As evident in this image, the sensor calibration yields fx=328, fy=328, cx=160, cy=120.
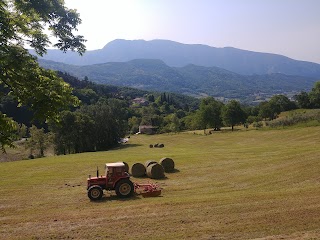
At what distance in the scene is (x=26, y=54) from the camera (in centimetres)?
1055

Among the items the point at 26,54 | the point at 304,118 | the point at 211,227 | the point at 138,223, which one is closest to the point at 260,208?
the point at 211,227

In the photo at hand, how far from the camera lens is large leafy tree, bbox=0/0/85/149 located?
995 cm

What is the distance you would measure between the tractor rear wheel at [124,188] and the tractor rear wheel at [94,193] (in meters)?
1.07

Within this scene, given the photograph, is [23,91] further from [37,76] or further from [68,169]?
[68,169]

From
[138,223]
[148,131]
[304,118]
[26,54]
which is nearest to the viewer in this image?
[26,54]

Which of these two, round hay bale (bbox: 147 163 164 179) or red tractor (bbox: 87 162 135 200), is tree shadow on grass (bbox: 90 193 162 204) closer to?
red tractor (bbox: 87 162 135 200)

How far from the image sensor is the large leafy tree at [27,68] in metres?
9.95

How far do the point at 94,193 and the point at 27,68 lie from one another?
11.3 meters

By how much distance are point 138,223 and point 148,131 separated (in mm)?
111679

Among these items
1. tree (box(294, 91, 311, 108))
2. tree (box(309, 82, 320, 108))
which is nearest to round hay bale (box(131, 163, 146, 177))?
tree (box(309, 82, 320, 108))

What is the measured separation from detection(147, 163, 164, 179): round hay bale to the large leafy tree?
15.8 metres

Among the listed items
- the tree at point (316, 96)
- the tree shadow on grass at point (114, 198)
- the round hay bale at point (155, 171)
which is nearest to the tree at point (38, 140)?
the round hay bale at point (155, 171)

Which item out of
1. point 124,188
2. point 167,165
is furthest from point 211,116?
point 124,188

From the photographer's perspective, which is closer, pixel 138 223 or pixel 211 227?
pixel 211 227
